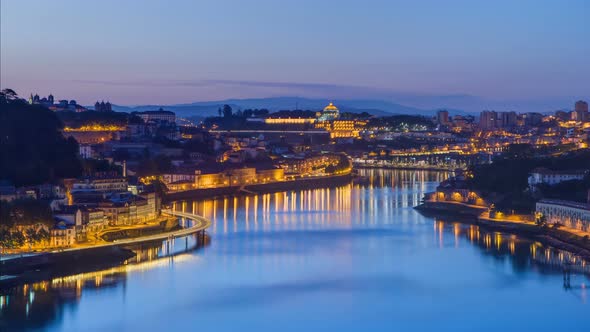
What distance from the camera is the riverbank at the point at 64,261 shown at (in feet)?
26.9

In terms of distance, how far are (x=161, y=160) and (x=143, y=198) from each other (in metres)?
6.96

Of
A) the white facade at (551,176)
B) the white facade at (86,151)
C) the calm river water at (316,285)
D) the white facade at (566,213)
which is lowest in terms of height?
the calm river water at (316,285)

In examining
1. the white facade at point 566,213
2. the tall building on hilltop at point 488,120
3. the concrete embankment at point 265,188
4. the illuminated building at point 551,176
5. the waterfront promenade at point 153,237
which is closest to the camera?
the waterfront promenade at point 153,237

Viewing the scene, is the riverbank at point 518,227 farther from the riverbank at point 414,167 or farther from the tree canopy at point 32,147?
the riverbank at point 414,167

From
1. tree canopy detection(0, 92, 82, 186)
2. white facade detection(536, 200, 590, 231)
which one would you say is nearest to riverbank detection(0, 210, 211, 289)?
tree canopy detection(0, 92, 82, 186)

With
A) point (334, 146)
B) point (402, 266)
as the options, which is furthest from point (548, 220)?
point (334, 146)

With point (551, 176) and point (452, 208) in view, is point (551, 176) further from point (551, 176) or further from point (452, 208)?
point (452, 208)

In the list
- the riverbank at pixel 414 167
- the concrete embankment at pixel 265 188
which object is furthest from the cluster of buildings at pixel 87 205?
the riverbank at pixel 414 167

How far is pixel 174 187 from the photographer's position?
1661cm

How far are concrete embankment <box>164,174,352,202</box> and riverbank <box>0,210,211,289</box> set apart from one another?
17.7 ft

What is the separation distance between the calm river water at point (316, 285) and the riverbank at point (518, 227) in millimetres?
190

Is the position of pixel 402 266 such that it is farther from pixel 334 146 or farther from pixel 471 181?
pixel 334 146

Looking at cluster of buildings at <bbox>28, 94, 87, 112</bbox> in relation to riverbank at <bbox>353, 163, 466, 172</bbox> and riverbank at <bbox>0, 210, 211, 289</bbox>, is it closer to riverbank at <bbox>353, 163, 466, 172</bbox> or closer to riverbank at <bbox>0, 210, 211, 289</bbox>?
riverbank at <bbox>353, 163, 466, 172</bbox>

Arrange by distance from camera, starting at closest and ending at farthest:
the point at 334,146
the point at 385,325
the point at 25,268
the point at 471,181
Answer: the point at 385,325, the point at 25,268, the point at 471,181, the point at 334,146
